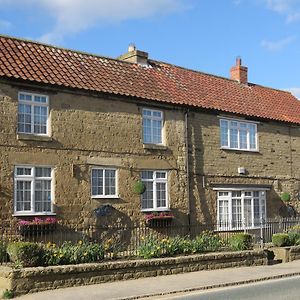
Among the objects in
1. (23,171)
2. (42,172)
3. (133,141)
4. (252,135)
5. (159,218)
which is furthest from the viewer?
(252,135)

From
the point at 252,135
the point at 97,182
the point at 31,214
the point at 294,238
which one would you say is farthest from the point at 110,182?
the point at 252,135

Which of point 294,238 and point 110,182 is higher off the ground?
point 110,182

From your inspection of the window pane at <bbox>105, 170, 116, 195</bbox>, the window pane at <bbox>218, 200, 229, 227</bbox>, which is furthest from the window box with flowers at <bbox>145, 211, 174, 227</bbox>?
the window pane at <bbox>218, 200, 229, 227</bbox>

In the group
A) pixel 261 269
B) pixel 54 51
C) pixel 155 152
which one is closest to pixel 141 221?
pixel 155 152

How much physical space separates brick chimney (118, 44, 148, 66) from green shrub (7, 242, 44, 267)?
41.3ft

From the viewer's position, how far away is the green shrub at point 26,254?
1206 centimetres

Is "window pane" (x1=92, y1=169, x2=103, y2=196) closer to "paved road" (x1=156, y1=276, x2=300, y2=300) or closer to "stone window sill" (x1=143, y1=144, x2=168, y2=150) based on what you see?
"stone window sill" (x1=143, y1=144, x2=168, y2=150)

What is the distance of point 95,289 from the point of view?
11.8 meters

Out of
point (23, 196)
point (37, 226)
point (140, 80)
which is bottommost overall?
point (37, 226)

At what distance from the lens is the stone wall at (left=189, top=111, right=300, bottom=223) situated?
22312mm

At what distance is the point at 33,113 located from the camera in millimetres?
18047

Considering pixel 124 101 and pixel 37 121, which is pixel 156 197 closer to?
pixel 124 101

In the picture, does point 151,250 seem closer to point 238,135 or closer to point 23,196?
point 23,196

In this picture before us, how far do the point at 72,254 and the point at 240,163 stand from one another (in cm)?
1294
